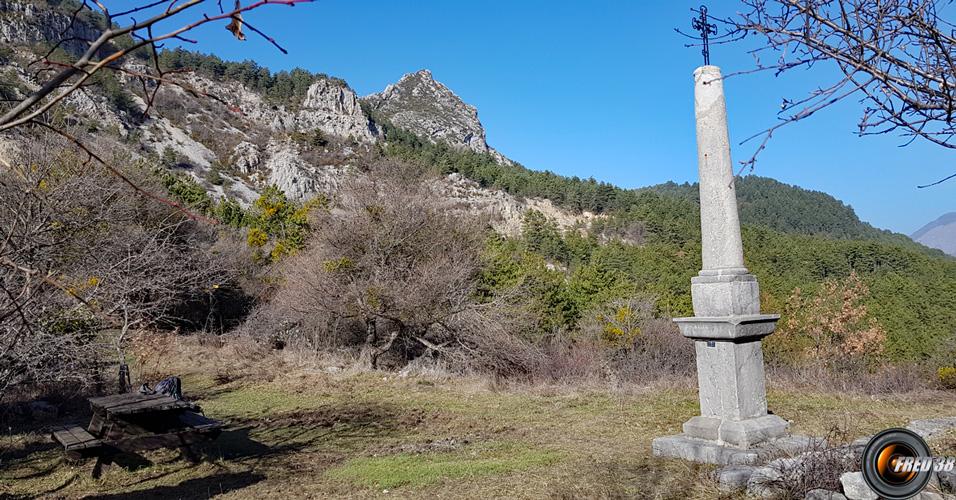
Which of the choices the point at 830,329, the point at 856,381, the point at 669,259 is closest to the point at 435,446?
the point at 856,381

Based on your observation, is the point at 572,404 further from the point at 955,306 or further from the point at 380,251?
the point at 955,306

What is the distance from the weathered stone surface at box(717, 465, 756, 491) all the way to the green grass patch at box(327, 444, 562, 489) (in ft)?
5.84

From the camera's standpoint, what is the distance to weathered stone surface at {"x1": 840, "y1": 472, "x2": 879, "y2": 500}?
144 inches

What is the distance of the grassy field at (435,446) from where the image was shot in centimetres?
539

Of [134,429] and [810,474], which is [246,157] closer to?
[134,429]

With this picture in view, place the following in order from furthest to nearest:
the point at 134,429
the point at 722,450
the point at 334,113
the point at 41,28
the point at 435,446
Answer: the point at 334,113
the point at 41,28
the point at 435,446
the point at 134,429
the point at 722,450

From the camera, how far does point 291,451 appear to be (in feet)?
24.3

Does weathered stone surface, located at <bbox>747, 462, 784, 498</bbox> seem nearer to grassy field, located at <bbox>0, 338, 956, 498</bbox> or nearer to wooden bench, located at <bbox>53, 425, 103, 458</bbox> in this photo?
grassy field, located at <bbox>0, 338, 956, 498</bbox>

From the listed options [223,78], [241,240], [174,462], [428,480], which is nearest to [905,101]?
[428,480]

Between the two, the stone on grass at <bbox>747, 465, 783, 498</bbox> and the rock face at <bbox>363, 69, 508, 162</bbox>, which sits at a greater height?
the rock face at <bbox>363, 69, 508, 162</bbox>

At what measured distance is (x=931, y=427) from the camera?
6.14 metres

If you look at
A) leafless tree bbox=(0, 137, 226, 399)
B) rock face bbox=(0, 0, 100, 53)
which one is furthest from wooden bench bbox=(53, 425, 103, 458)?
rock face bbox=(0, 0, 100, 53)

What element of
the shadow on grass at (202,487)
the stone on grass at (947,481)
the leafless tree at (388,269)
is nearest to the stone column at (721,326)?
the stone on grass at (947,481)

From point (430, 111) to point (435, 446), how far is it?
112m
